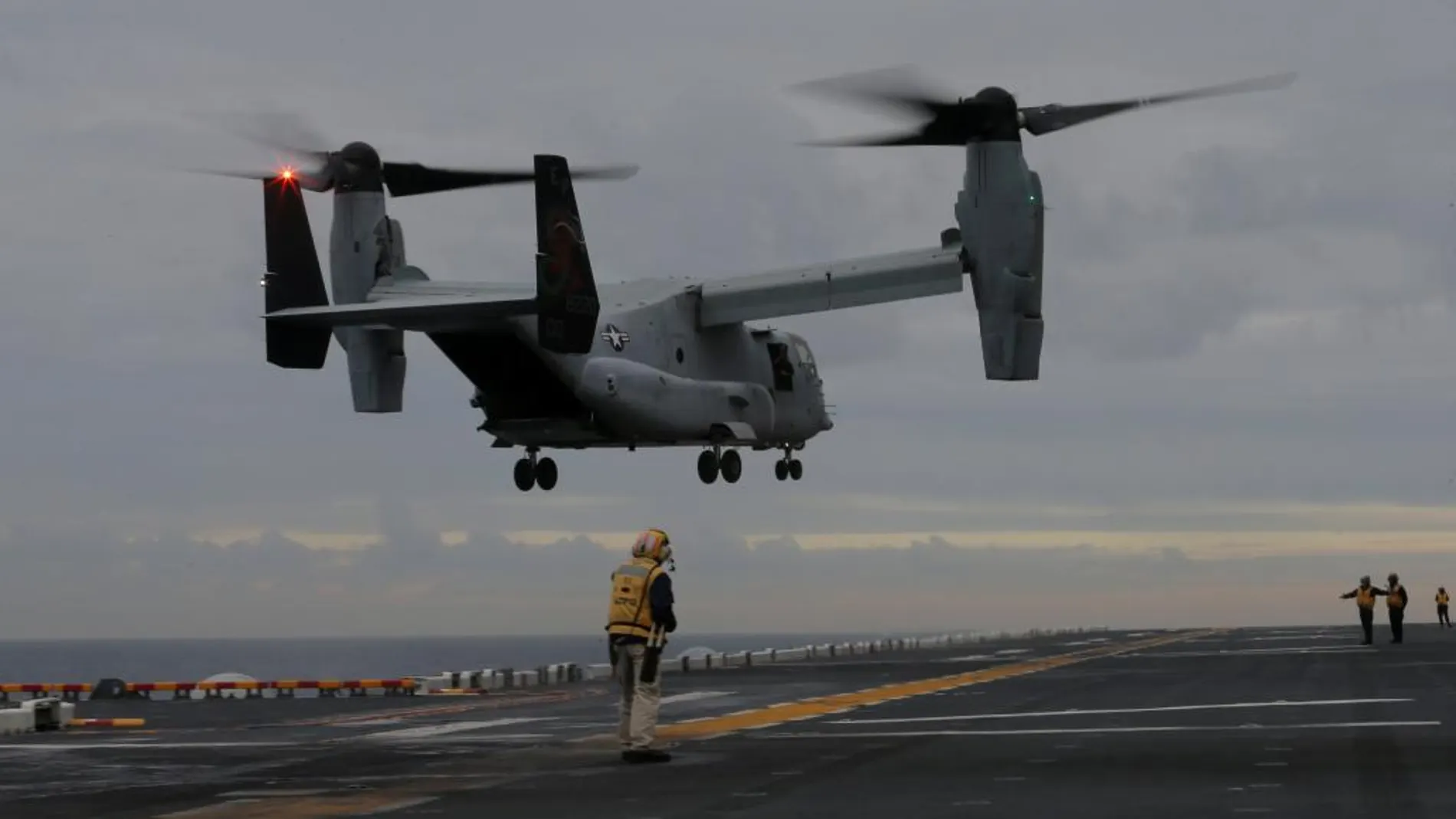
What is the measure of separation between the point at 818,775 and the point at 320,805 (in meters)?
4.53

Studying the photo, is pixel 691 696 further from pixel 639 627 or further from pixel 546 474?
pixel 546 474

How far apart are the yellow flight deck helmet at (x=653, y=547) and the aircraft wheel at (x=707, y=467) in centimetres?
3560

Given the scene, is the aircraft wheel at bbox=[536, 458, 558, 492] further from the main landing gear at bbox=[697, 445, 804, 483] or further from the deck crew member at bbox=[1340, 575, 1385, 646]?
the deck crew member at bbox=[1340, 575, 1385, 646]

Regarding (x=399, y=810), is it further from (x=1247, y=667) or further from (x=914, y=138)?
(x=914, y=138)

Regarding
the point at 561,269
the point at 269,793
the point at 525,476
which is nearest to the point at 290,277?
the point at 561,269

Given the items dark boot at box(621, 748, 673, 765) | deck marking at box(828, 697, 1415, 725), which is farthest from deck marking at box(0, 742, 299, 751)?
deck marking at box(828, 697, 1415, 725)

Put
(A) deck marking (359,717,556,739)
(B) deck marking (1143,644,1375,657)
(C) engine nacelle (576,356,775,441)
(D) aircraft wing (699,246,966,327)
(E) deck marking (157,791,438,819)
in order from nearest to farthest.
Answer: (E) deck marking (157,791,438,819) < (A) deck marking (359,717,556,739) < (B) deck marking (1143,644,1375,657) < (C) engine nacelle (576,356,775,441) < (D) aircraft wing (699,246,966,327)

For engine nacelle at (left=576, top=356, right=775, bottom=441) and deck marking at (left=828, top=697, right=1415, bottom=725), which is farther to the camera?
engine nacelle at (left=576, top=356, right=775, bottom=441)

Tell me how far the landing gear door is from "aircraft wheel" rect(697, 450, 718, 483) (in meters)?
3.00

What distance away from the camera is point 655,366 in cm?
5278

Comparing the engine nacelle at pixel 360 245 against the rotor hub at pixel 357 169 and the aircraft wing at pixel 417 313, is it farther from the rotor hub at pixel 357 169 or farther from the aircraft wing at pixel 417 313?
the aircraft wing at pixel 417 313

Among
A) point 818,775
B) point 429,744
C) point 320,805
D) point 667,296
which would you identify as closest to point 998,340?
point 667,296

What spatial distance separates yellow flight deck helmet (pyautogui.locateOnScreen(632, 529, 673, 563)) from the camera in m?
20.5

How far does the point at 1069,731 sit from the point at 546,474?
1316 inches
